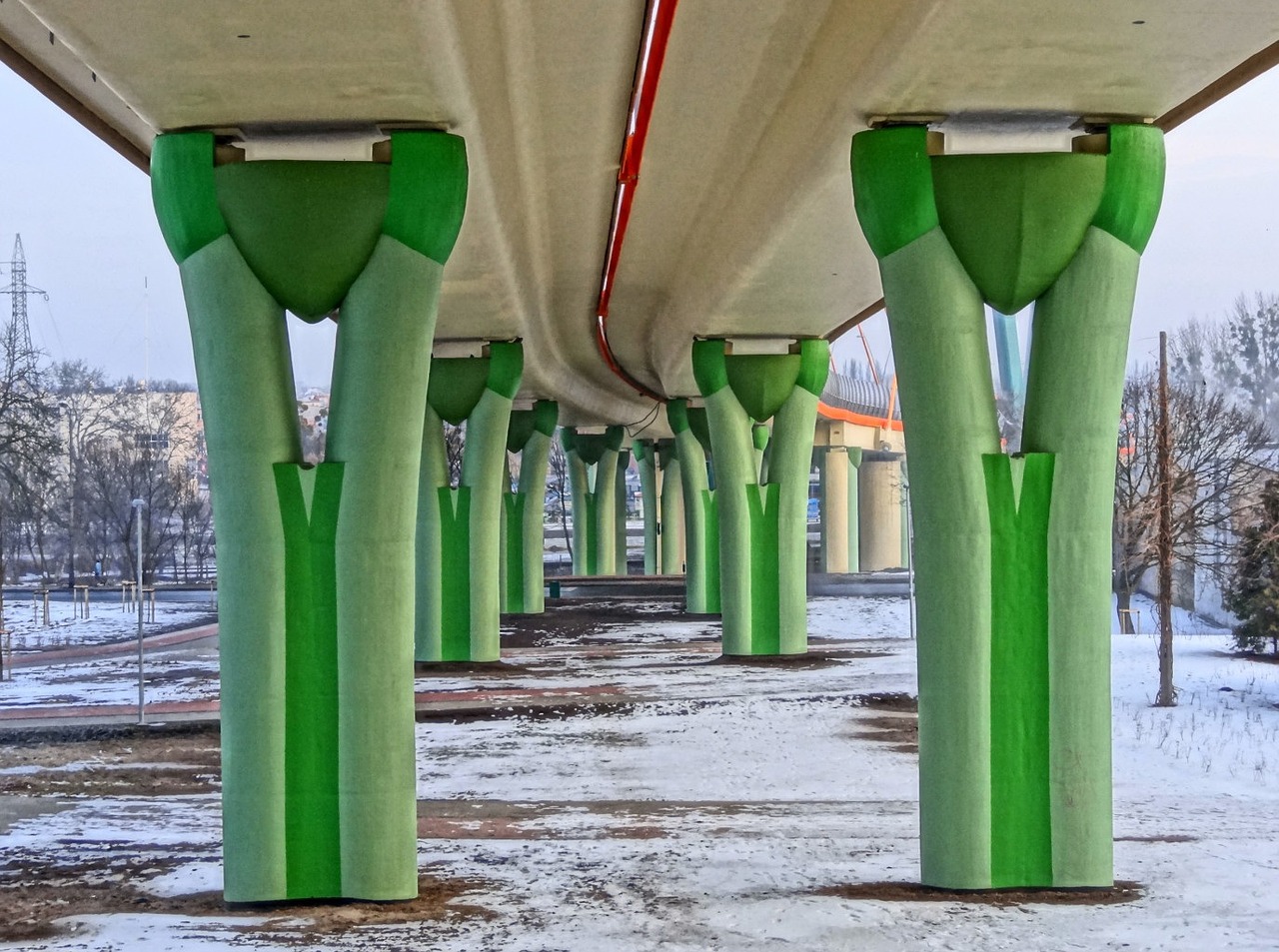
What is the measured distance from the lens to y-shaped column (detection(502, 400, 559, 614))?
39.8 m

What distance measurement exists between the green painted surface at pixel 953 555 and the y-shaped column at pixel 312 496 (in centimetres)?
365

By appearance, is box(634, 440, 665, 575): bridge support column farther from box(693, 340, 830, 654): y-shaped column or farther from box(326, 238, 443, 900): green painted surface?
box(326, 238, 443, 900): green painted surface

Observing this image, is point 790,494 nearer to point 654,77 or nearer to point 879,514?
point 654,77

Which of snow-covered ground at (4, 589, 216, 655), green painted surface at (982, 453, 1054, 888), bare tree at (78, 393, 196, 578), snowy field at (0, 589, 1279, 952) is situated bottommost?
snowy field at (0, 589, 1279, 952)

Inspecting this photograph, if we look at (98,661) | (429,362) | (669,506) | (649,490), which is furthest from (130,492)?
(429,362)

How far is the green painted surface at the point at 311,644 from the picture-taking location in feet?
35.3

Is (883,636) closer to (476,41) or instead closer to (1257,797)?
(1257,797)

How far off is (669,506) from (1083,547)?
52.1 m

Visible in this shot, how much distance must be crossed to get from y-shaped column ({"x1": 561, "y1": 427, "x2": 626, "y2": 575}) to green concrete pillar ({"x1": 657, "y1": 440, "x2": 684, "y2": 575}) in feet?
7.13

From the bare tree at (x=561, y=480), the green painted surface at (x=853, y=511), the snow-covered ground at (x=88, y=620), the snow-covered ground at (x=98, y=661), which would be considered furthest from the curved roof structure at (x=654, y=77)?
the bare tree at (x=561, y=480)

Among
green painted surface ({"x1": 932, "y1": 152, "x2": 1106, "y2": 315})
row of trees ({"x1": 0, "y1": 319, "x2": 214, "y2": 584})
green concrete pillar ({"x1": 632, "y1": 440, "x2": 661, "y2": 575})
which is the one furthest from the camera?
green concrete pillar ({"x1": 632, "y1": 440, "x2": 661, "y2": 575})

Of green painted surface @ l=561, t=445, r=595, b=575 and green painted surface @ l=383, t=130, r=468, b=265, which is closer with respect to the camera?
green painted surface @ l=383, t=130, r=468, b=265

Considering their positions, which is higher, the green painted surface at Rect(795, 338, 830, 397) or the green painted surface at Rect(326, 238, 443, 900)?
the green painted surface at Rect(795, 338, 830, 397)

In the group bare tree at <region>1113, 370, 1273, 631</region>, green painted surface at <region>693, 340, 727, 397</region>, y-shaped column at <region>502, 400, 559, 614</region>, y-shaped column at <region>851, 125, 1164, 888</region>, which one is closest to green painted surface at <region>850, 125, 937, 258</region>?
y-shaped column at <region>851, 125, 1164, 888</region>
